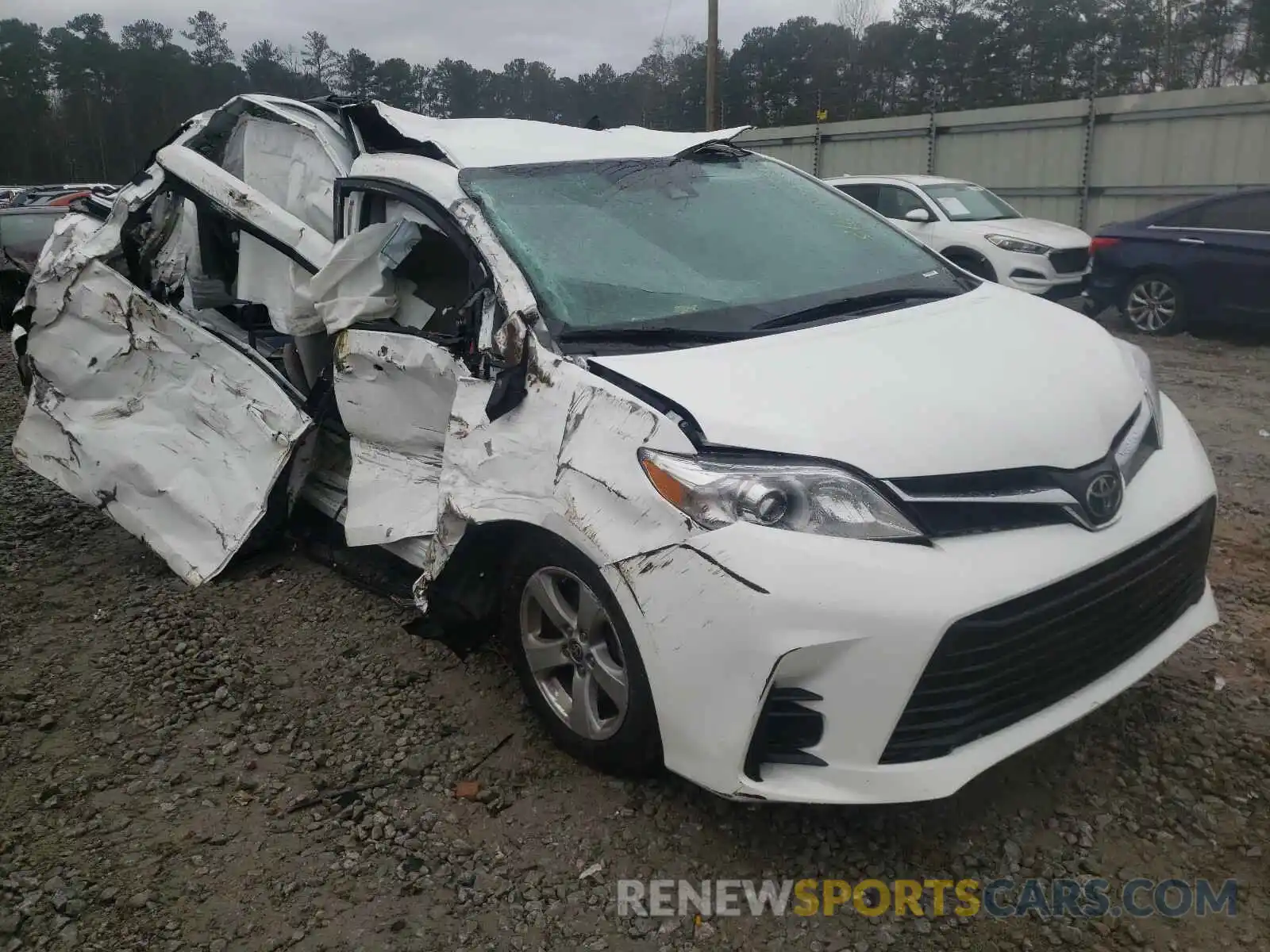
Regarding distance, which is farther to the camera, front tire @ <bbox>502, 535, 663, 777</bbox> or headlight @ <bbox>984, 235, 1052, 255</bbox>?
headlight @ <bbox>984, 235, 1052, 255</bbox>

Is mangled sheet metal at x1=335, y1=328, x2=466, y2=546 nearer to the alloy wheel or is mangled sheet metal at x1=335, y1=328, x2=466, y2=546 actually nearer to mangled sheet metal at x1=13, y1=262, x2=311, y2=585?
mangled sheet metal at x1=13, y1=262, x2=311, y2=585

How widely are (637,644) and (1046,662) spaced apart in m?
0.97

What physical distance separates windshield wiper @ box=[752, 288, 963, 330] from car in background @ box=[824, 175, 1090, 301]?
24.3ft

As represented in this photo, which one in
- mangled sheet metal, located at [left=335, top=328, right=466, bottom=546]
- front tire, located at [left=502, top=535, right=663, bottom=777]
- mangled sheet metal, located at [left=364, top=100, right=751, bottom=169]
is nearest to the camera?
front tire, located at [left=502, top=535, right=663, bottom=777]

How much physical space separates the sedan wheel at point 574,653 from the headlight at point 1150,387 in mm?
1676

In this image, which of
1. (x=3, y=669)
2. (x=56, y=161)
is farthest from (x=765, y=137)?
(x=56, y=161)

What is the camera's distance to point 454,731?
318 cm

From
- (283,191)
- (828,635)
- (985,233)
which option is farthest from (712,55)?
(828,635)

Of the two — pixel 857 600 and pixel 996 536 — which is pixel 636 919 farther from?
pixel 996 536

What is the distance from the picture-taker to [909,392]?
2.50 m

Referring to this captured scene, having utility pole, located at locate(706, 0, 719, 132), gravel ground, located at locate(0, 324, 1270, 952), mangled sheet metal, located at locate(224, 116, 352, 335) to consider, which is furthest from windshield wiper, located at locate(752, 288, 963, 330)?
utility pole, located at locate(706, 0, 719, 132)

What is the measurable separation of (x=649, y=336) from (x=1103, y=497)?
1249 millimetres

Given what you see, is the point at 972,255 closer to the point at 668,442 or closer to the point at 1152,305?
the point at 1152,305

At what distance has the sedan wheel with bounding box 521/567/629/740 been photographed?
268cm
